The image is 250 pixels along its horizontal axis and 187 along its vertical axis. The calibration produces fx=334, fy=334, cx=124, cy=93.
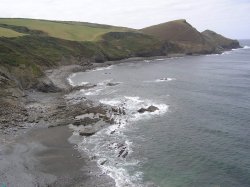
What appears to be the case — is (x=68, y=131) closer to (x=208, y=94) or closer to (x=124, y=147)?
(x=124, y=147)

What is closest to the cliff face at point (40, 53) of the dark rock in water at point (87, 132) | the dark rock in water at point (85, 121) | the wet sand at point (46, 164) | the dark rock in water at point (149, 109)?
the dark rock in water at point (85, 121)

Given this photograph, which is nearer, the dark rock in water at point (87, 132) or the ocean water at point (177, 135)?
the ocean water at point (177, 135)

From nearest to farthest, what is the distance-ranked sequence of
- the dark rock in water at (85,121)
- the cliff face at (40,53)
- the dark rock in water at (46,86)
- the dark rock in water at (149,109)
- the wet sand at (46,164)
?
the wet sand at (46,164) < the dark rock in water at (85,121) < the dark rock in water at (149,109) < the cliff face at (40,53) < the dark rock in water at (46,86)

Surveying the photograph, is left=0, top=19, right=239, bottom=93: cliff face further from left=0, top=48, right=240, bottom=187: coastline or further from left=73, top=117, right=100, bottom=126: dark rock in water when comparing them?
left=73, top=117, right=100, bottom=126: dark rock in water

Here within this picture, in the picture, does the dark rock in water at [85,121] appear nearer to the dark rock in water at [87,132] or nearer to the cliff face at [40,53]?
the dark rock in water at [87,132]

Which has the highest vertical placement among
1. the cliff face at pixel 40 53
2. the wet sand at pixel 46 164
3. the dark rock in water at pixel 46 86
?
the cliff face at pixel 40 53

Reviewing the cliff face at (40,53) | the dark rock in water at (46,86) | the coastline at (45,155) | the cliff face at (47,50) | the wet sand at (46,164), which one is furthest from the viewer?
the cliff face at (47,50)

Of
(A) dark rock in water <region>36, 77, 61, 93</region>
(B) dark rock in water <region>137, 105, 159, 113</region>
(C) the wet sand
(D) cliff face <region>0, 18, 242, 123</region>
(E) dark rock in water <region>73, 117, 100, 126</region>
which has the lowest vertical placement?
(C) the wet sand

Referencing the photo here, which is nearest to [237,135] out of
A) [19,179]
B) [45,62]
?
[19,179]

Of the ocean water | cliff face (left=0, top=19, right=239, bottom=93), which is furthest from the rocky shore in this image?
cliff face (left=0, top=19, right=239, bottom=93)

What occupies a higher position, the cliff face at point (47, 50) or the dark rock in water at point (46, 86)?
the cliff face at point (47, 50)
